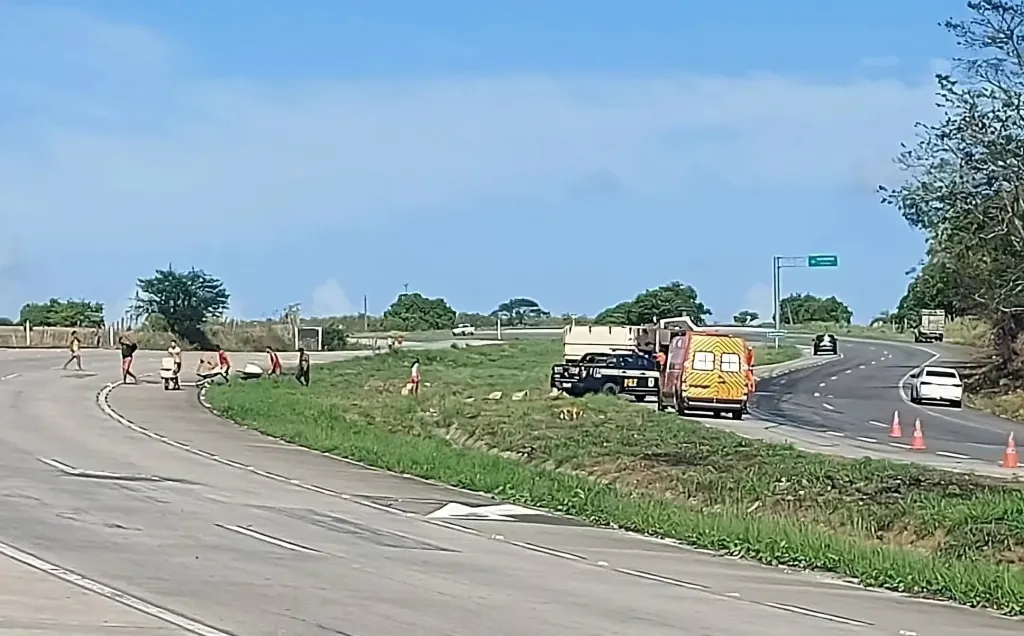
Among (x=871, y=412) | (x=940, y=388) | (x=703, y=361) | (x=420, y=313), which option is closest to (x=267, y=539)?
(x=703, y=361)

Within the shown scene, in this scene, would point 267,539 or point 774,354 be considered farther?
point 774,354

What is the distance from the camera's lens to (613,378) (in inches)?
2179

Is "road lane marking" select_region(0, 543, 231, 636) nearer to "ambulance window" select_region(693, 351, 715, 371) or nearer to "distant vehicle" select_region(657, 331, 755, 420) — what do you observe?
"ambulance window" select_region(693, 351, 715, 371)

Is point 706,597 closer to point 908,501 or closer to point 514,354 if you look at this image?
point 908,501

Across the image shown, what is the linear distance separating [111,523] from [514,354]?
79.8 metres

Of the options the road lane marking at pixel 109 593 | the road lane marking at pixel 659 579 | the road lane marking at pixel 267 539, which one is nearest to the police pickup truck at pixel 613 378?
the road lane marking at pixel 267 539

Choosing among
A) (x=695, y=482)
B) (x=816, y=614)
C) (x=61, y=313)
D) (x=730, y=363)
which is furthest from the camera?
(x=61, y=313)

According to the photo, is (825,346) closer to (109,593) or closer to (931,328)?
(931,328)

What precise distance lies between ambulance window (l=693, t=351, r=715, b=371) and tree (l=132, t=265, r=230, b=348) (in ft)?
182

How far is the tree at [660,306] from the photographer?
148m

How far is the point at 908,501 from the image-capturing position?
2322 cm

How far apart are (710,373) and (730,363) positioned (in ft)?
2.62

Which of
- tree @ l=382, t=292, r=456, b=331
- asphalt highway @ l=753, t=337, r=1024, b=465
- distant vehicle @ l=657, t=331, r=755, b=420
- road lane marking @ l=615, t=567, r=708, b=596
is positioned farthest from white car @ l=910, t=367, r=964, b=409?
tree @ l=382, t=292, r=456, b=331

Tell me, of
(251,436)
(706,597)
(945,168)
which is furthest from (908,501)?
(945,168)
